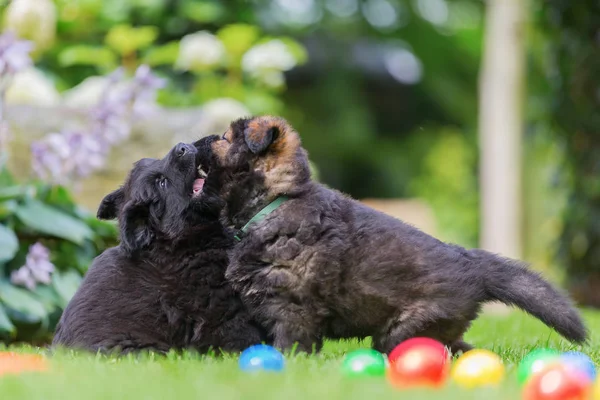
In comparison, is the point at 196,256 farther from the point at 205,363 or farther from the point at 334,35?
the point at 334,35

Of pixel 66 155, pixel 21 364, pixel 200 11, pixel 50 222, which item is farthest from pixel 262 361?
pixel 200 11

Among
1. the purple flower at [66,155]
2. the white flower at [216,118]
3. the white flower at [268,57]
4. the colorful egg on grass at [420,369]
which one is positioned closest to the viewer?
the colorful egg on grass at [420,369]

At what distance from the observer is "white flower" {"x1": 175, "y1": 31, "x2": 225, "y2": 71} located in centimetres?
910

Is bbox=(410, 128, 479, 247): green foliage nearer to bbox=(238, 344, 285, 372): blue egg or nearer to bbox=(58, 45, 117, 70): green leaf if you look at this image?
bbox=(58, 45, 117, 70): green leaf

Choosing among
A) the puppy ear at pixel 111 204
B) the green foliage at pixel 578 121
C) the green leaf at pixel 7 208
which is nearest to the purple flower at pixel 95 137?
the green leaf at pixel 7 208

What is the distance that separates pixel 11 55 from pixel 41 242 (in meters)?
1.32

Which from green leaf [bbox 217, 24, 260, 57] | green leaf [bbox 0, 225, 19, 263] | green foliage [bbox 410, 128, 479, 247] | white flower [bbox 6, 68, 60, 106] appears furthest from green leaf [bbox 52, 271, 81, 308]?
green foliage [bbox 410, 128, 479, 247]

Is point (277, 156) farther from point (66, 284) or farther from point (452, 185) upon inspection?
point (452, 185)

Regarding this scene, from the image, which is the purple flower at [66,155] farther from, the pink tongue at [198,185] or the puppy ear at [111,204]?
the pink tongue at [198,185]

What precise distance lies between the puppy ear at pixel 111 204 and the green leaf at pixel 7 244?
3.33ft

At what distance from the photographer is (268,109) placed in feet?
31.7

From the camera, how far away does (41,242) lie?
6.03 m

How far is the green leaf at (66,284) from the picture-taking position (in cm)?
571

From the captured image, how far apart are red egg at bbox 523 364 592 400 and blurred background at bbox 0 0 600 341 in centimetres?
361
